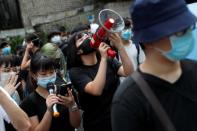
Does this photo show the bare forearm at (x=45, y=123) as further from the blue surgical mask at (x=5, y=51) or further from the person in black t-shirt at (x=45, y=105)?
the blue surgical mask at (x=5, y=51)

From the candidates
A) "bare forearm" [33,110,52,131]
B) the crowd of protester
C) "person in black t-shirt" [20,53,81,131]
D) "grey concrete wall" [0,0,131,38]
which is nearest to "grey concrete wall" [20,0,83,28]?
"grey concrete wall" [0,0,131,38]

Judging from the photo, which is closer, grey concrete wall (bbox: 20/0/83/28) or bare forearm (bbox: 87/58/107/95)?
bare forearm (bbox: 87/58/107/95)

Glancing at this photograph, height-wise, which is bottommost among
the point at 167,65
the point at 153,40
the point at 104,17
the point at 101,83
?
the point at 101,83

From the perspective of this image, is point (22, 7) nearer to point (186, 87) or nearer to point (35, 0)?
point (35, 0)

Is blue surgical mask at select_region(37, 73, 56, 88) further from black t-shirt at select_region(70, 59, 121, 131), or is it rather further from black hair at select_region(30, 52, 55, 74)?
black t-shirt at select_region(70, 59, 121, 131)

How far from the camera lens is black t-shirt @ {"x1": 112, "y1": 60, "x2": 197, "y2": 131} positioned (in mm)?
2244

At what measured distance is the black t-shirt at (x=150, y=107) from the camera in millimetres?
2244

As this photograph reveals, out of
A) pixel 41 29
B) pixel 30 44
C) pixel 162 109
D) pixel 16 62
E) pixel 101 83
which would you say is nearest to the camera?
pixel 162 109

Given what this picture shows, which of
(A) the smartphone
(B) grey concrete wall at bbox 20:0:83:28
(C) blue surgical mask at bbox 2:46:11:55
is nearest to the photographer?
(A) the smartphone


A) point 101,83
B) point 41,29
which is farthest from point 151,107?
point 41,29

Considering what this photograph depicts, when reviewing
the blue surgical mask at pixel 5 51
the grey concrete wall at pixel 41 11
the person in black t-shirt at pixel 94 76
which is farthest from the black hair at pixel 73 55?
the grey concrete wall at pixel 41 11

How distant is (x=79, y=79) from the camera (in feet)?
13.7

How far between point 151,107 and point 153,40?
32cm

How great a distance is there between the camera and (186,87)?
2311mm
